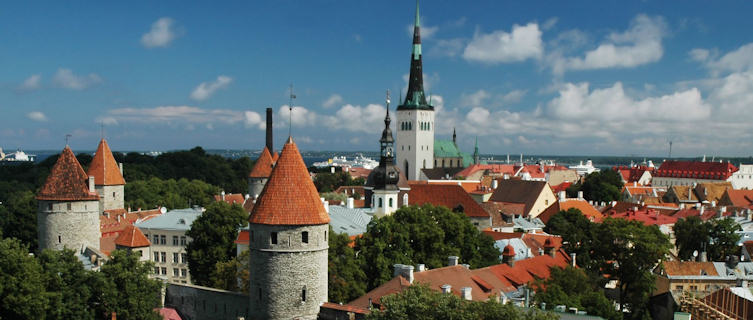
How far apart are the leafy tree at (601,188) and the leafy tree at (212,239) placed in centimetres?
5680

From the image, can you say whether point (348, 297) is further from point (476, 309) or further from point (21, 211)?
point (21, 211)

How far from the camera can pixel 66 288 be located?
1124 inches

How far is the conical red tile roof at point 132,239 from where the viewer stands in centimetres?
4325

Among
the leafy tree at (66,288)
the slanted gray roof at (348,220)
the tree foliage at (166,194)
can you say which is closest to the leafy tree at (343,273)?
the slanted gray roof at (348,220)

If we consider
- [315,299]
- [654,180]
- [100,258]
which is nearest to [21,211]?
[100,258]

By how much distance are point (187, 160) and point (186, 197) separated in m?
28.1

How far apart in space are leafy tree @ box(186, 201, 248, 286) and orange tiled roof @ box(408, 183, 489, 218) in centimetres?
1979

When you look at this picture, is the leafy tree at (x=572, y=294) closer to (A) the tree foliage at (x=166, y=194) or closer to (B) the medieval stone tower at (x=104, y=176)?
(B) the medieval stone tower at (x=104, y=176)

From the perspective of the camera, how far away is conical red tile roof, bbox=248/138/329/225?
25234 mm

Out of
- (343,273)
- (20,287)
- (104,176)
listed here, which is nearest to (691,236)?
(343,273)

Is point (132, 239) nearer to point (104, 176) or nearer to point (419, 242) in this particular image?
point (104, 176)

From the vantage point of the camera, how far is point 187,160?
106 meters

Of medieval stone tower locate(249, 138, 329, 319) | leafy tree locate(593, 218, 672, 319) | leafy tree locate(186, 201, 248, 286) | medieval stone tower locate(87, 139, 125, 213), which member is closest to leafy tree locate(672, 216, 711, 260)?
leafy tree locate(593, 218, 672, 319)

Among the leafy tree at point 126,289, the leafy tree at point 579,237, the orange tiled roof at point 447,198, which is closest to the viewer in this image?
the leafy tree at point 126,289
